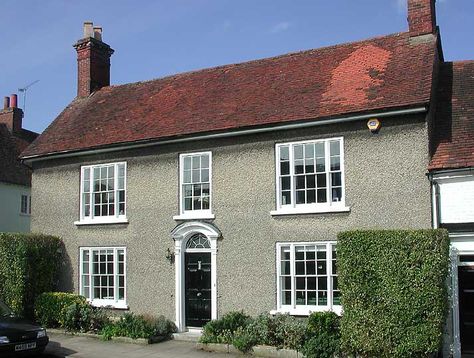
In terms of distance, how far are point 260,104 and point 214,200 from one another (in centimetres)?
314

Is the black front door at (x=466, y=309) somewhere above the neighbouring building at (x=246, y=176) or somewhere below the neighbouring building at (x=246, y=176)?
below

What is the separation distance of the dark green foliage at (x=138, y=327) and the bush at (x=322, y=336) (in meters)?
4.66

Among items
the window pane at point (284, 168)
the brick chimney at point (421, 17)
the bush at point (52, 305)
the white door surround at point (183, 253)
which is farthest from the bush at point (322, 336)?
the brick chimney at point (421, 17)

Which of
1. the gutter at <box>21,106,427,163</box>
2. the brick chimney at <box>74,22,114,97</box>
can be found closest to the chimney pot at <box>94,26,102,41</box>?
the brick chimney at <box>74,22,114,97</box>

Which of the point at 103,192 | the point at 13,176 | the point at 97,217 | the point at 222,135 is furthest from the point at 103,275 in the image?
the point at 13,176

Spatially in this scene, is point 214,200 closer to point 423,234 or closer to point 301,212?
point 301,212

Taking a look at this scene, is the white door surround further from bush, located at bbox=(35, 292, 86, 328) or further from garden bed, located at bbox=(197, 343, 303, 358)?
bush, located at bbox=(35, 292, 86, 328)

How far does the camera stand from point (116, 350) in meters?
14.4

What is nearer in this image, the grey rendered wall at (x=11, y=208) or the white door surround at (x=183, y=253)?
the white door surround at (x=183, y=253)

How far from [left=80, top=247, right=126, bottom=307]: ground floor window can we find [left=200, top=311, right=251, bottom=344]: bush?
153 inches

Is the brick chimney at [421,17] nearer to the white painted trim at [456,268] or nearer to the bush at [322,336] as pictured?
the white painted trim at [456,268]

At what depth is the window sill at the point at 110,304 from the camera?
17191 mm

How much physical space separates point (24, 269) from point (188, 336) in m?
5.84

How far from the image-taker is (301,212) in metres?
14.6
